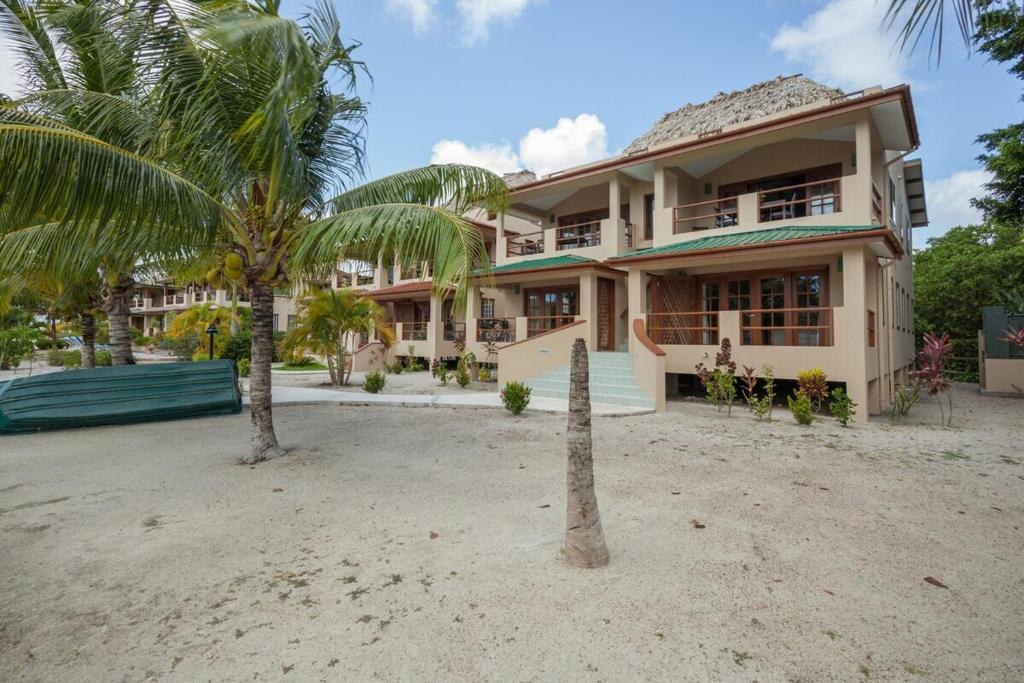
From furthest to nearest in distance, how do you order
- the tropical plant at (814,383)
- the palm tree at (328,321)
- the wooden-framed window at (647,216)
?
the wooden-framed window at (647,216) → the palm tree at (328,321) → the tropical plant at (814,383)

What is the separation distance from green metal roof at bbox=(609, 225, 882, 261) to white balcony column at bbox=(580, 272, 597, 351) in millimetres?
1660

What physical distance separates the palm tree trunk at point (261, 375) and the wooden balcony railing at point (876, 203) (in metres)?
12.8

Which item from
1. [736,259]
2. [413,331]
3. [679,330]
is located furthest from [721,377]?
[413,331]

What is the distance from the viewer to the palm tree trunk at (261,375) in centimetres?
661

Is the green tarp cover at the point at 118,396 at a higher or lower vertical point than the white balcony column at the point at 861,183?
lower

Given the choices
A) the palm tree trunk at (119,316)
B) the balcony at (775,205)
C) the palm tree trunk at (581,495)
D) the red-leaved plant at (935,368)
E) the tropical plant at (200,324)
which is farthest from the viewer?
the tropical plant at (200,324)


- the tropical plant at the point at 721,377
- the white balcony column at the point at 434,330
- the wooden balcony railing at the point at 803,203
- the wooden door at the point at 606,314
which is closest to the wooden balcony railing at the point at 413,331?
the white balcony column at the point at 434,330

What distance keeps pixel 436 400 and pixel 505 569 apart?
8.65m

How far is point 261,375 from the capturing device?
6.64 metres

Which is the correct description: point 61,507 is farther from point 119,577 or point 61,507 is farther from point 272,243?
point 272,243

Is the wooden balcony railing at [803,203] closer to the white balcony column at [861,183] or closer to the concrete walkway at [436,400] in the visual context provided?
the white balcony column at [861,183]

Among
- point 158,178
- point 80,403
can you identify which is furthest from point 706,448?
point 80,403

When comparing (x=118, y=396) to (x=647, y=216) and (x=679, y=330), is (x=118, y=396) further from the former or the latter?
(x=647, y=216)

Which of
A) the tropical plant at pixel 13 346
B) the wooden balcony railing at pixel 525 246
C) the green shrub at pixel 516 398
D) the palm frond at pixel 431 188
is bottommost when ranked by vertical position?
the green shrub at pixel 516 398
